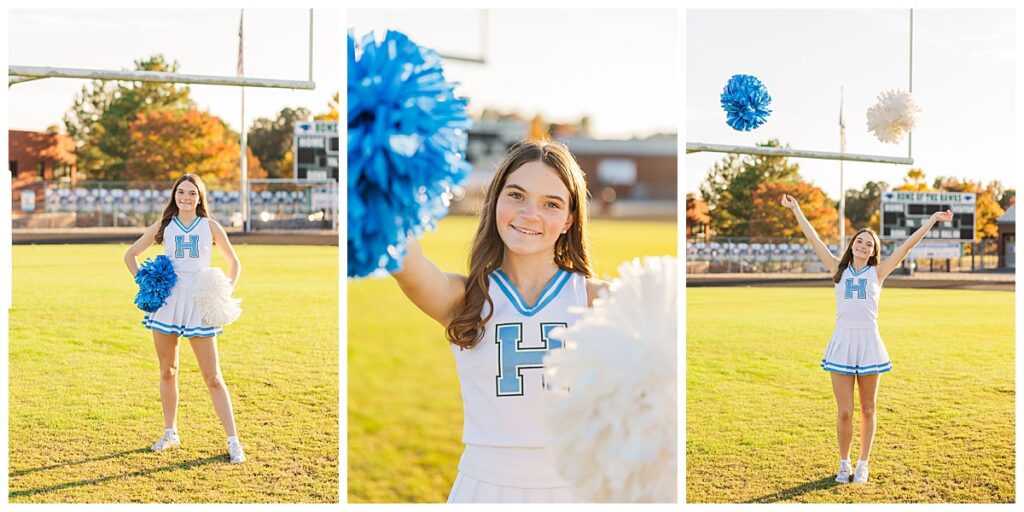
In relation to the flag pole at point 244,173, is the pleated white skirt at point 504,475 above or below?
→ below

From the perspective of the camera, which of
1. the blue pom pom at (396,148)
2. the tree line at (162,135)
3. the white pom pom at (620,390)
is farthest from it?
the tree line at (162,135)

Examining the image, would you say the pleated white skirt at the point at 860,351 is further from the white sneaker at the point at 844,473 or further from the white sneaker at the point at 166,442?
the white sneaker at the point at 166,442

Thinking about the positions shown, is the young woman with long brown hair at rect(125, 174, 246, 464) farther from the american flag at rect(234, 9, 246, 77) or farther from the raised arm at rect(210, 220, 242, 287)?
the american flag at rect(234, 9, 246, 77)

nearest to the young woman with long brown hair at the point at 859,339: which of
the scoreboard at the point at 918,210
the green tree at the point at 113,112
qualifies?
the scoreboard at the point at 918,210

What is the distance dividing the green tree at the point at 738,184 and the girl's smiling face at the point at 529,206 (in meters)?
1.04

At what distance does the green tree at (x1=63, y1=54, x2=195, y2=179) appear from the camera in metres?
3.63

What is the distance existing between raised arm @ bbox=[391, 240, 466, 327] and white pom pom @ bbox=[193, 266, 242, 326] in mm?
1051

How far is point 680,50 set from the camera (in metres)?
2.65

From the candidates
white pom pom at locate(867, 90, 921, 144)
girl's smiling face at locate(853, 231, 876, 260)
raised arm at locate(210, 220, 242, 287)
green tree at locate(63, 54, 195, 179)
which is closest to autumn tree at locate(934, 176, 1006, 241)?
white pom pom at locate(867, 90, 921, 144)

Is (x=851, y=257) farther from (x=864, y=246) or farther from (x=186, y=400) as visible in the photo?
(x=186, y=400)

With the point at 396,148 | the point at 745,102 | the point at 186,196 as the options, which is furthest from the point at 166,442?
the point at 745,102

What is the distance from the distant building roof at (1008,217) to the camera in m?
2.87

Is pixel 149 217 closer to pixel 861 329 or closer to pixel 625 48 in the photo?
pixel 625 48

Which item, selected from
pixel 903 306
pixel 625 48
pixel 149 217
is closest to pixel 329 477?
pixel 625 48
